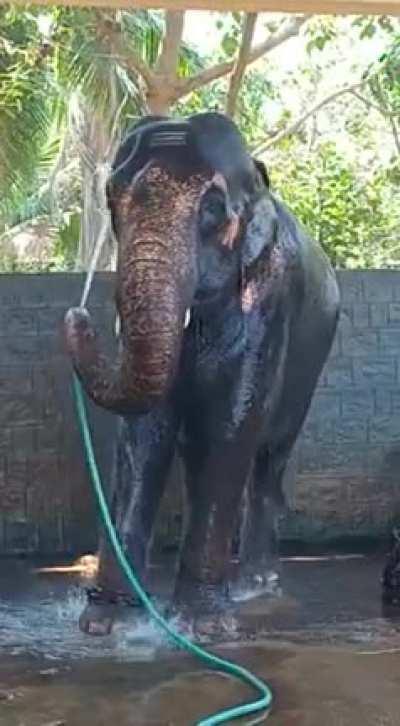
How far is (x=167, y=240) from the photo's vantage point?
4516mm

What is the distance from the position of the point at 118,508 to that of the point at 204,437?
37cm

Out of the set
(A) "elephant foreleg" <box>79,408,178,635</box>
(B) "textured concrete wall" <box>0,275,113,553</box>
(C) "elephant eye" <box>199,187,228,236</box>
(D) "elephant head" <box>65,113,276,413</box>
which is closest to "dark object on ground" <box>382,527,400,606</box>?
(A) "elephant foreleg" <box>79,408,178,635</box>

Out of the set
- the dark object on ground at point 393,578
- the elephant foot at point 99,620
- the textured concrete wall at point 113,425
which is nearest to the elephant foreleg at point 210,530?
the elephant foot at point 99,620

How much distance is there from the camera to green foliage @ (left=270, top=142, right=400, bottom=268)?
1472 centimetres

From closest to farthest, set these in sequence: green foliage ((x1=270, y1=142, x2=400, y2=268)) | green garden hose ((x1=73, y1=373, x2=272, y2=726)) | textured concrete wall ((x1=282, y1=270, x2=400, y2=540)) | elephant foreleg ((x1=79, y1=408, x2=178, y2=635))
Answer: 1. green garden hose ((x1=73, y1=373, x2=272, y2=726))
2. elephant foreleg ((x1=79, y1=408, x2=178, y2=635))
3. textured concrete wall ((x1=282, y1=270, x2=400, y2=540))
4. green foliage ((x1=270, y1=142, x2=400, y2=268))

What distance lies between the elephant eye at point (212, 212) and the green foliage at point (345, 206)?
9415 millimetres

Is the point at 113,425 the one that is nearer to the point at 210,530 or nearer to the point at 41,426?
the point at 41,426

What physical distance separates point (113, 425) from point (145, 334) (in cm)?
232

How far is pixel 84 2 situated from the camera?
15.7 ft

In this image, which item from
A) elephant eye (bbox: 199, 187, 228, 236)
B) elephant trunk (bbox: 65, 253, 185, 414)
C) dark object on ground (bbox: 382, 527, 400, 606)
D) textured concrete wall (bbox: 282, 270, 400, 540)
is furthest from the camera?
textured concrete wall (bbox: 282, 270, 400, 540)

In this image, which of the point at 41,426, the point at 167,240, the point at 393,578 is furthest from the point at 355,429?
the point at 167,240

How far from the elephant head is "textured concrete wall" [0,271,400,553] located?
72.0 inches

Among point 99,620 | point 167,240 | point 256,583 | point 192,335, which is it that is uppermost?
point 167,240

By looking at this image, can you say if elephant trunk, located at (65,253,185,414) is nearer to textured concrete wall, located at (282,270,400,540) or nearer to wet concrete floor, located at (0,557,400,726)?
wet concrete floor, located at (0,557,400,726)
